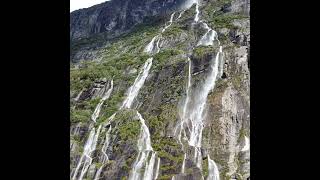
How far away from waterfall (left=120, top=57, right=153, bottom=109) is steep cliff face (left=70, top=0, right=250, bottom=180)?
0.03 meters

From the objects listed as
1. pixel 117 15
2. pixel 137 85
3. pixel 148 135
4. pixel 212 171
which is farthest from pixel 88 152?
pixel 117 15

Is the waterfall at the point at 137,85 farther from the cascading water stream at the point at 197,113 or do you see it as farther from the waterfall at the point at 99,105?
the cascading water stream at the point at 197,113

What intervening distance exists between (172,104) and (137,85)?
465cm

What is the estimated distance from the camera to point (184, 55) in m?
34.2

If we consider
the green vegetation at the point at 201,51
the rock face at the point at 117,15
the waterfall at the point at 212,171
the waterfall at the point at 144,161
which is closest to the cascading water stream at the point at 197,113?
the waterfall at the point at 212,171

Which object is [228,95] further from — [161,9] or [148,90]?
[161,9]

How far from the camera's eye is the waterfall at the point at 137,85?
31.9 meters

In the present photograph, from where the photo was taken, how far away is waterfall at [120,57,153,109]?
31.9 m

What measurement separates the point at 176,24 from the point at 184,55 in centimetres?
813

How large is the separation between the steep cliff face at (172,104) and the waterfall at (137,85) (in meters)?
0.03

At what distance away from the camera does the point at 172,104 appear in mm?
29547
